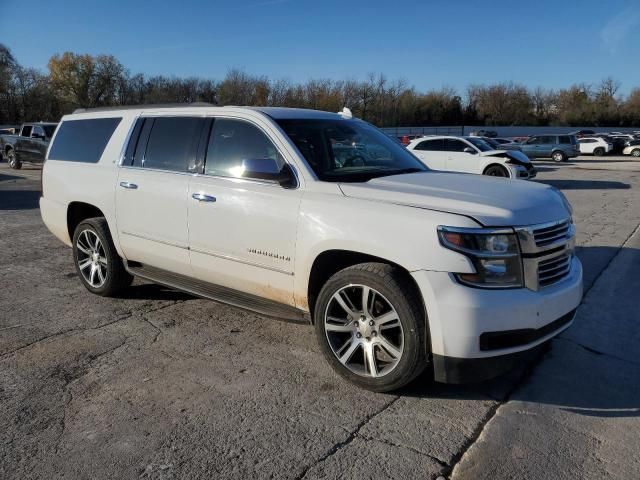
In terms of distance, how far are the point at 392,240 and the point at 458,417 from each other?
3.74 ft

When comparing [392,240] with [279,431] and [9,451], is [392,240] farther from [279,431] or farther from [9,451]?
[9,451]

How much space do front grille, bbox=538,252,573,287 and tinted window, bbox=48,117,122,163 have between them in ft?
13.6

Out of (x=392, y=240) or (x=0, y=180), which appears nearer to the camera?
(x=392, y=240)

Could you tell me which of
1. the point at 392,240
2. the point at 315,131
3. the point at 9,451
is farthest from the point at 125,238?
the point at 392,240

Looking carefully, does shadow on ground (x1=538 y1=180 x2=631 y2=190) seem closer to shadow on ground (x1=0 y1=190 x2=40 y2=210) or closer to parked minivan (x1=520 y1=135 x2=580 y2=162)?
shadow on ground (x1=0 y1=190 x2=40 y2=210)

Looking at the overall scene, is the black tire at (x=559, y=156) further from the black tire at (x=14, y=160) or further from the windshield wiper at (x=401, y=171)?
the windshield wiper at (x=401, y=171)

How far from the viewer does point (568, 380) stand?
3826 mm

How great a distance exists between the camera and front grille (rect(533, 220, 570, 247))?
3.38 m

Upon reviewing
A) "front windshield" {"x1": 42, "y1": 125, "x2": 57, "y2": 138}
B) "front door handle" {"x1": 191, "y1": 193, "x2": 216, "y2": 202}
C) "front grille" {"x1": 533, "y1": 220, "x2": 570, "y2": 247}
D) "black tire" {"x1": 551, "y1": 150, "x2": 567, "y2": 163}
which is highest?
"front windshield" {"x1": 42, "y1": 125, "x2": 57, "y2": 138}

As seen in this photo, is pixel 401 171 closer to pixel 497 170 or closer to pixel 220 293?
pixel 220 293

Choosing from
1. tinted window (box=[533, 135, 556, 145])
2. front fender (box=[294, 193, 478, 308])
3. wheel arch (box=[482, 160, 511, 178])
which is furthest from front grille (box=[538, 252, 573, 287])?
tinted window (box=[533, 135, 556, 145])

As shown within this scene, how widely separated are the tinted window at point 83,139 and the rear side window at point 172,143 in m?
0.63

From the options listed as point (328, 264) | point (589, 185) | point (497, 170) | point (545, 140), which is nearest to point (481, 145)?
point (497, 170)

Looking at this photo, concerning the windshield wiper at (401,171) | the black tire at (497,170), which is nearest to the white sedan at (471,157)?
the black tire at (497,170)
